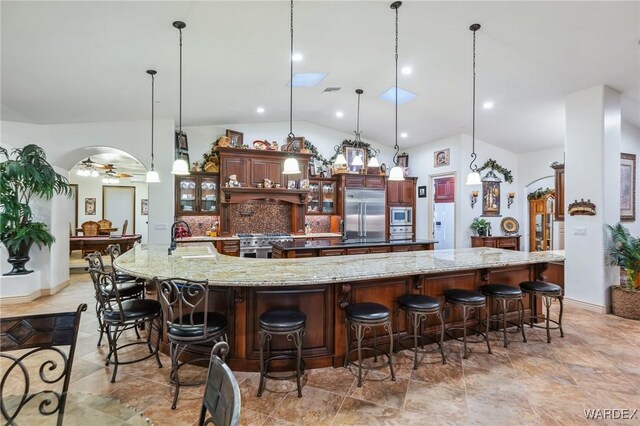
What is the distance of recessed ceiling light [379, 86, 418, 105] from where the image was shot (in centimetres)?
553

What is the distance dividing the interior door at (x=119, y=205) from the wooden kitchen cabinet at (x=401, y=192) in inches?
350

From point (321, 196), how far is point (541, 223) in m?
5.87

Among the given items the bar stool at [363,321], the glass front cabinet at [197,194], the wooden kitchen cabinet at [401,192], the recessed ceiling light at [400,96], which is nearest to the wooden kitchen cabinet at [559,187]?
the recessed ceiling light at [400,96]

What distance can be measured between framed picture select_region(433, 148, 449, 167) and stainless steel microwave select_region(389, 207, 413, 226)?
1.33 metres

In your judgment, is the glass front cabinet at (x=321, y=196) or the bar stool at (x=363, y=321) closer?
the bar stool at (x=363, y=321)

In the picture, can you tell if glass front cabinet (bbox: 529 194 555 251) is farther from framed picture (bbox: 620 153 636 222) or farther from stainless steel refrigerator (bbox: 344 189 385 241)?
stainless steel refrigerator (bbox: 344 189 385 241)

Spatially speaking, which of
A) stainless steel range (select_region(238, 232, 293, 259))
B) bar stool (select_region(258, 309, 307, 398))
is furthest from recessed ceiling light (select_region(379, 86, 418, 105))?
bar stool (select_region(258, 309, 307, 398))

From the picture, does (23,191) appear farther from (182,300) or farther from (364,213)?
(364,213)

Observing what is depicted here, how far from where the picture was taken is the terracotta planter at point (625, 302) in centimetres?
421

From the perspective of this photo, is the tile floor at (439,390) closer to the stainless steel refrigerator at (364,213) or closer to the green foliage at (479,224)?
the green foliage at (479,224)

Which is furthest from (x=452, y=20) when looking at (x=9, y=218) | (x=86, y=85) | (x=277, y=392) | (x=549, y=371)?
(x=9, y=218)

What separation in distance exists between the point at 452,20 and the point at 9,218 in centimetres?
620

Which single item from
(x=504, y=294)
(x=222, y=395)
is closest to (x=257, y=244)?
(x=504, y=294)

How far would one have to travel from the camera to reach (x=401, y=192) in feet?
26.8
